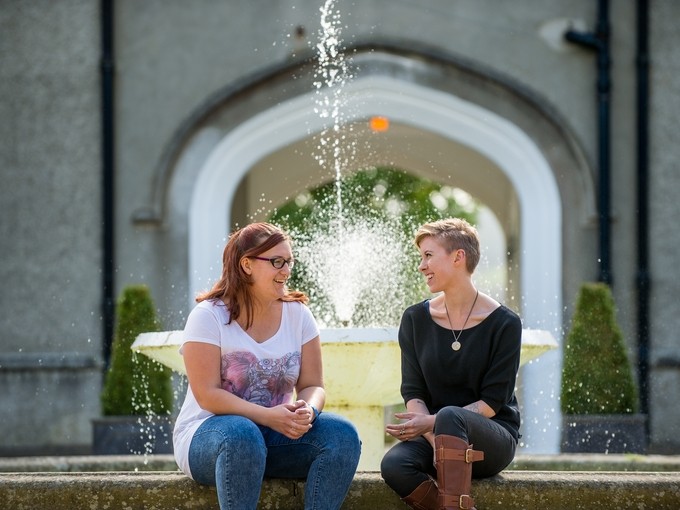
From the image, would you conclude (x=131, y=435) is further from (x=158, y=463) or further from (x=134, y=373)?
(x=158, y=463)

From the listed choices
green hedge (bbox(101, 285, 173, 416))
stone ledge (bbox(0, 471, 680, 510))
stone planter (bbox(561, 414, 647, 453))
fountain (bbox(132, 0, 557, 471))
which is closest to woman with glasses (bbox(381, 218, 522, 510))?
stone ledge (bbox(0, 471, 680, 510))

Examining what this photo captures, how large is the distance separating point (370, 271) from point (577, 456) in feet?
10.9

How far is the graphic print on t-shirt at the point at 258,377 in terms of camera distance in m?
3.72

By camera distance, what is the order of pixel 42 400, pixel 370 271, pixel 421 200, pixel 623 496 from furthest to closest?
pixel 421 200 < pixel 42 400 < pixel 370 271 < pixel 623 496

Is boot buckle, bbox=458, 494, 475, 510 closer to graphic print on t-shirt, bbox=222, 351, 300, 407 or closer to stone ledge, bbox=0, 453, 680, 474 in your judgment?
graphic print on t-shirt, bbox=222, 351, 300, 407

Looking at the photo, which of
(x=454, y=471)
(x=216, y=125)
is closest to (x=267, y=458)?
(x=454, y=471)

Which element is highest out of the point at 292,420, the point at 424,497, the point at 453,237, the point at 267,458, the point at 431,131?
the point at 431,131

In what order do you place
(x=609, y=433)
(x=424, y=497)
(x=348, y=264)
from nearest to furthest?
(x=424, y=497) < (x=609, y=433) < (x=348, y=264)

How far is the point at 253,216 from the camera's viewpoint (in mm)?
12992

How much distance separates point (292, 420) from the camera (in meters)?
3.55

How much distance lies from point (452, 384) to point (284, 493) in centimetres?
62

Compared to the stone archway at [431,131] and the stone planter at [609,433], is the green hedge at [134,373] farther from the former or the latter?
the stone planter at [609,433]

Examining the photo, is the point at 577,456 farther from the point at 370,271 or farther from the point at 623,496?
the point at 370,271

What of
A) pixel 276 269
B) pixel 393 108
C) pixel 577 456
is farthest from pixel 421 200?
pixel 276 269
